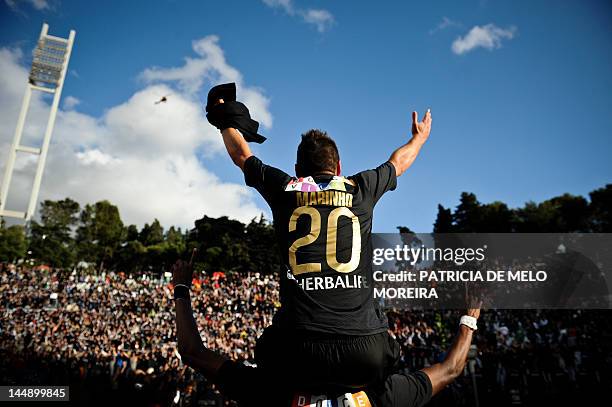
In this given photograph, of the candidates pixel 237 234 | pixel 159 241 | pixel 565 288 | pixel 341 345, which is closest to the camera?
pixel 341 345

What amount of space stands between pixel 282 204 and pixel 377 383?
1.02 metres

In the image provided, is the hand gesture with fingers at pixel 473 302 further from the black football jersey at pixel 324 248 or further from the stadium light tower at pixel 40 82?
the stadium light tower at pixel 40 82

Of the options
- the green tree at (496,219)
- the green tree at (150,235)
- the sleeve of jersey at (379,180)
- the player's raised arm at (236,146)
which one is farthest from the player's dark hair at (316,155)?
the green tree at (150,235)

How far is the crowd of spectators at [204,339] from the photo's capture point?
15.9m

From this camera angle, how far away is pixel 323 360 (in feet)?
6.22

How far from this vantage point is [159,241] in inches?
2712

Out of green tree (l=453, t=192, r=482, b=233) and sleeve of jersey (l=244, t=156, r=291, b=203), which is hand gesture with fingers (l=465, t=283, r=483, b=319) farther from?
green tree (l=453, t=192, r=482, b=233)

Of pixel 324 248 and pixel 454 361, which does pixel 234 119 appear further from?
pixel 454 361

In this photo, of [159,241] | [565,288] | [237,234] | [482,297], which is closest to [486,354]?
[565,288]

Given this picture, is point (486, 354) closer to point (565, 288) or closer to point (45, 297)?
point (565, 288)

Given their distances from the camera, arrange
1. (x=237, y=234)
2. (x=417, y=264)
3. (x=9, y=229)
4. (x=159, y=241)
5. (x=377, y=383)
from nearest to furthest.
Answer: (x=377, y=383) < (x=417, y=264) < (x=9, y=229) < (x=237, y=234) < (x=159, y=241)

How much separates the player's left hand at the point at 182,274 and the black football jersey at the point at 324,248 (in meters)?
0.71

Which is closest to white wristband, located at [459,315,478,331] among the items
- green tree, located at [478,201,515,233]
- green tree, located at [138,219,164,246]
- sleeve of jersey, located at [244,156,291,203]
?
sleeve of jersey, located at [244,156,291,203]

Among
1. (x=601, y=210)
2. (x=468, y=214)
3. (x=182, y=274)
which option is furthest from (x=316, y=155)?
(x=468, y=214)
